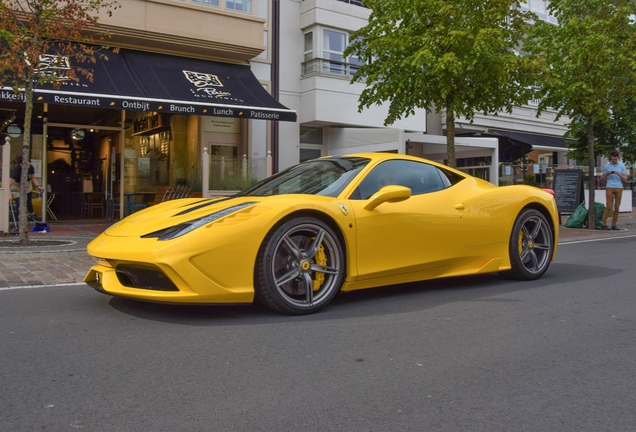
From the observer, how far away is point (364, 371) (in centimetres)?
347

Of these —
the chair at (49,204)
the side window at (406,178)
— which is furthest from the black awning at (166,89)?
the side window at (406,178)

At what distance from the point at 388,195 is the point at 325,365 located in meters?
1.87

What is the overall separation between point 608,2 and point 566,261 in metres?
9.72

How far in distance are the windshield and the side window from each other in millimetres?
138

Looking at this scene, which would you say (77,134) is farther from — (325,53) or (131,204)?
(325,53)

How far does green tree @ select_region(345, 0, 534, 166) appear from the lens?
1186cm

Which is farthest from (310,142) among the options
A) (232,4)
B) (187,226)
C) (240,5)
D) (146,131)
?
(187,226)

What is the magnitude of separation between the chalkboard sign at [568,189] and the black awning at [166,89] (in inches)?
310

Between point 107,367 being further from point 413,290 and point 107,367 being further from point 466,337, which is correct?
point 413,290

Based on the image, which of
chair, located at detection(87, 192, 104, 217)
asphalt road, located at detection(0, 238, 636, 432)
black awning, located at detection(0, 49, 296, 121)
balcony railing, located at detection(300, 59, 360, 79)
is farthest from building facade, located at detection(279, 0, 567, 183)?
asphalt road, located at detection(0, 238, 636, 432)

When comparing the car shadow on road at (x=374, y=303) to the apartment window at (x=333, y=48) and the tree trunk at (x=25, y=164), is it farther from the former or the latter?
the apartment window at (x=333, y=48)

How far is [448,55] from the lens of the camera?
38.0 ft

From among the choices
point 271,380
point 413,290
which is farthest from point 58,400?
point 413,290

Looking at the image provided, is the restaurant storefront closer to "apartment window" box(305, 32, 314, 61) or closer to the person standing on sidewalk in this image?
"apartment window" box(305, 32, 314, 61)
